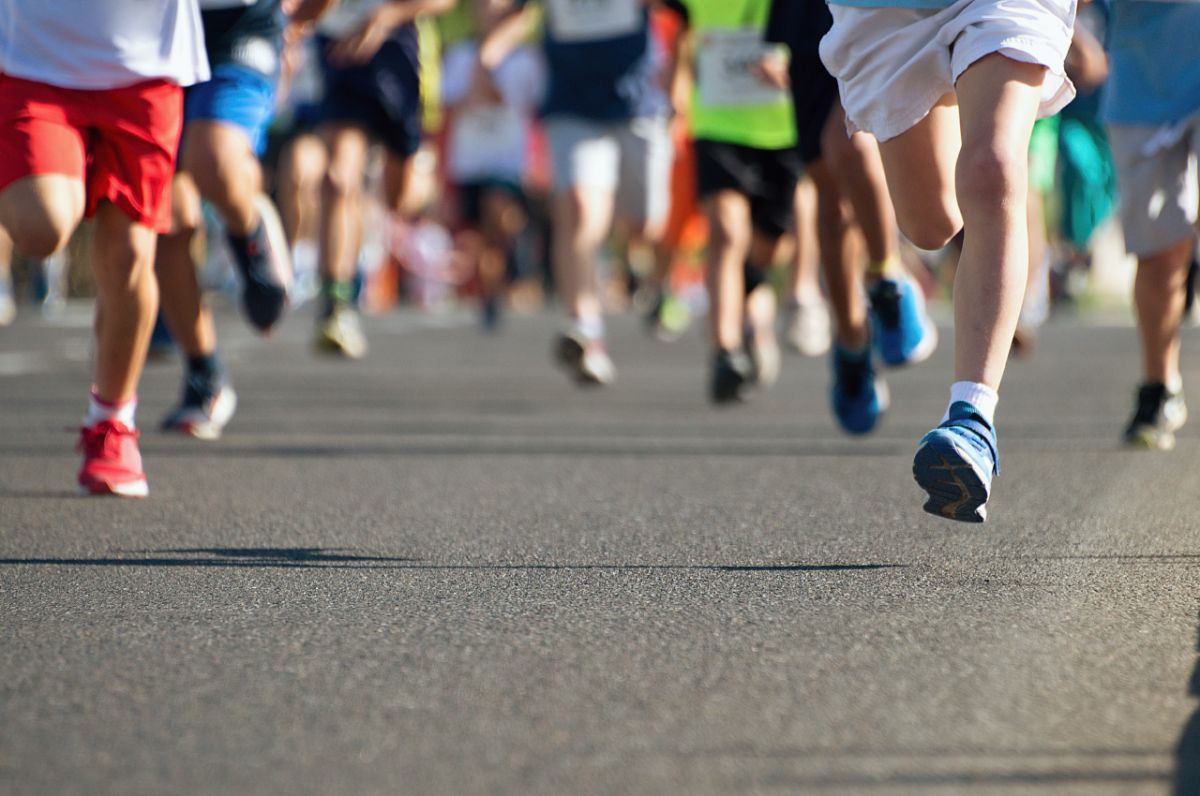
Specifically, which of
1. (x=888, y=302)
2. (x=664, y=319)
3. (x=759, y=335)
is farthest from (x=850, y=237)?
(x=664, y=319)

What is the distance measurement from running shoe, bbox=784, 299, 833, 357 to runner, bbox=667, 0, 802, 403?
1.56 metres

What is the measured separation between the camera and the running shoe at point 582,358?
8.45 meters

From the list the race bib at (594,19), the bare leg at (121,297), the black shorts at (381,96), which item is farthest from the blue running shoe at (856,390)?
the black shorts at (381,96)

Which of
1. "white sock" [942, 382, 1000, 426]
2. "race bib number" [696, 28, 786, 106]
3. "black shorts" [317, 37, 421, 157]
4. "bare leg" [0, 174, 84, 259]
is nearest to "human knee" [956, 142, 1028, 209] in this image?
"white sock" [942, 382, 1000, 426]

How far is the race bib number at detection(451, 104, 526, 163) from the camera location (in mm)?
14578

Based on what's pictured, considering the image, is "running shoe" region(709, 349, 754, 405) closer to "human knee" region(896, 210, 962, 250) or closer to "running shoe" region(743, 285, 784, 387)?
"running shoe" region(743, 285, 784, 387)

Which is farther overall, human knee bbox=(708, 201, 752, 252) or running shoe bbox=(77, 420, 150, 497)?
human knee bbox=(708, 201, 752, 252)

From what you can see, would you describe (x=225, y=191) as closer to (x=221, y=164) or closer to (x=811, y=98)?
(x=221, y=164)

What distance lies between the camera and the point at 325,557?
3.80 meters

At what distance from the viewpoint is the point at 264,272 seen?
604 centimetres

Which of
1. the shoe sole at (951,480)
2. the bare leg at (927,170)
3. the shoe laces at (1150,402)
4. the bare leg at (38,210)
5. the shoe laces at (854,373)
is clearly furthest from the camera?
the shoe laces at (1150,402)

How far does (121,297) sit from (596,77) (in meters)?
4.17

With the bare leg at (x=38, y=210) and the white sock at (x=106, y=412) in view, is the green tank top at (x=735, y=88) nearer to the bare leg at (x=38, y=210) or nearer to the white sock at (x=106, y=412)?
the white sock at (x=106, y=412)

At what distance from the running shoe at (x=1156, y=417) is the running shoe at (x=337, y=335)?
375 cm
